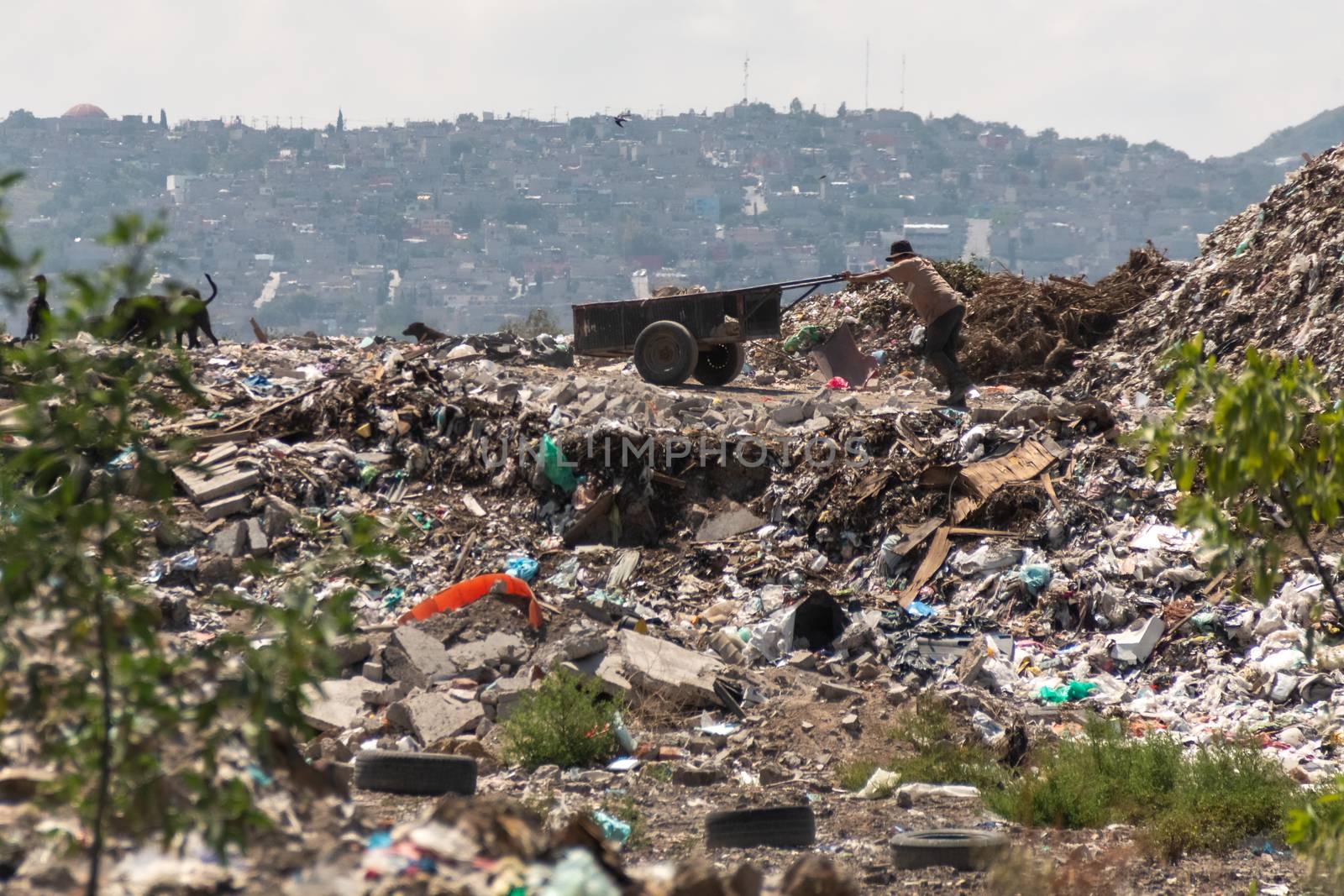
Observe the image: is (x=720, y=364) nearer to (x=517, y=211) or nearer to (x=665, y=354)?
(x=665, y=354)

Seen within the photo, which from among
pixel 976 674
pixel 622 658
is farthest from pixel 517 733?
pixel 976 674

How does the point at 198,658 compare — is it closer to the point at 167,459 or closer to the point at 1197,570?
the point at 167,459

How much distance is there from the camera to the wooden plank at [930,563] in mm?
9570

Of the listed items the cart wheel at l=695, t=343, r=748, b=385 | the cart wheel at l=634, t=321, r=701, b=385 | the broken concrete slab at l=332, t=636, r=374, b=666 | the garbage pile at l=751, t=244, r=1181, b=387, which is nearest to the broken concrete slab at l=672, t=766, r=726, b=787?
the broken concrete slab at l=332, t=636, r=374, b=666

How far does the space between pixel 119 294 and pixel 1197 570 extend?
24.6 feet

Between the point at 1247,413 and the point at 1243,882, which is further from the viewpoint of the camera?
the point at 1243,882

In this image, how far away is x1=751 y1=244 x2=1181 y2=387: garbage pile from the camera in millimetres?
15836

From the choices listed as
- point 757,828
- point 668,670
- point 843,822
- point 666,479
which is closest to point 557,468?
point 666,479

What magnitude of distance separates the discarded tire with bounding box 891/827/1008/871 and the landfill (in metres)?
0.16

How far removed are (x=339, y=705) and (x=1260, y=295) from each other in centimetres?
1029

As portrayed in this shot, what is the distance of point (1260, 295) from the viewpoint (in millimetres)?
14156

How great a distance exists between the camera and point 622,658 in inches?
313

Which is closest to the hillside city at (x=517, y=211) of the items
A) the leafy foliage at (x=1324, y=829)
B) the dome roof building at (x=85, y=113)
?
the dome roof building at (x=85, y=113)

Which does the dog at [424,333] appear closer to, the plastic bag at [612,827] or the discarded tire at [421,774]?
the discarded tire at [421,774]
